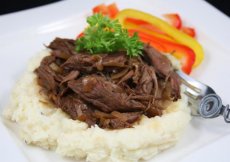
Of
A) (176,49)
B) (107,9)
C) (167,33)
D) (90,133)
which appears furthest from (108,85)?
(107,9)

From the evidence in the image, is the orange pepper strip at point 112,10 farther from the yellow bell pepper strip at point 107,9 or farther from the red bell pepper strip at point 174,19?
the red bell pepper strip at point 174,19

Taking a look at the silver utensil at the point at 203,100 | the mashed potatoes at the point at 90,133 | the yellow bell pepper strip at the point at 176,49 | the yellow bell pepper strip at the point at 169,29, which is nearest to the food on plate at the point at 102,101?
the mashed potatoes at the point at 90,133

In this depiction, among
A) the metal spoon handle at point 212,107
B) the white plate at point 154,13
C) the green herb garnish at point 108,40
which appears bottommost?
the white plate at point 154,13

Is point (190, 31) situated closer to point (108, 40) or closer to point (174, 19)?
point (174, 19)

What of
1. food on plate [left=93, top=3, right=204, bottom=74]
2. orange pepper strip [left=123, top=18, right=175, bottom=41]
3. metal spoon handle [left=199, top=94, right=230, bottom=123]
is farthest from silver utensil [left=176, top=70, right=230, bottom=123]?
orange pepper strip [left=123, top=18, right=175, bottom=41]

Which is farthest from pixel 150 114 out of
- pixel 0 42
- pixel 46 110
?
pixel 0 42

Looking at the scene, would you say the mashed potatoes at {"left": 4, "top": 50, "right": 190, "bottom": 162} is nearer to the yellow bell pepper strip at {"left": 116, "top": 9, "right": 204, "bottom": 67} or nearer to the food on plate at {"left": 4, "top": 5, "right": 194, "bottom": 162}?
the food on plate at {"left": 4, "top": 5, "right": 194, "bottom": 162}

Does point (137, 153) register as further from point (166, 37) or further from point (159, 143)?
point (166, 37)

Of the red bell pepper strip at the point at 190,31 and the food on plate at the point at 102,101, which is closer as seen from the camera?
the food on plate at the point at 102,101
